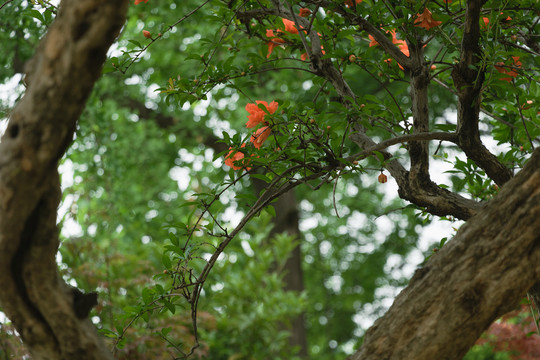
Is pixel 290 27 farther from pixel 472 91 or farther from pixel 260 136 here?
pixel 472 91

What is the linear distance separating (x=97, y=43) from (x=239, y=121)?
21.4 ft

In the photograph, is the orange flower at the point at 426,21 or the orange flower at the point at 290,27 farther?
the orange flower at the point at 290,27

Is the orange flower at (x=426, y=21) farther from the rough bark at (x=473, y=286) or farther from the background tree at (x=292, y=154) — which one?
the rough bark at (x=473, y=286)

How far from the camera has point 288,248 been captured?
4969 millimetres

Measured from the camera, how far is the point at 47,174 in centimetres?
104

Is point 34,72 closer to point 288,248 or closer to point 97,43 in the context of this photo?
point 97,43

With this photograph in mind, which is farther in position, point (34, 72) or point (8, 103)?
point (8, 103)

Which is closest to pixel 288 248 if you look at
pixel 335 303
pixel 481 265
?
pixel 481 265

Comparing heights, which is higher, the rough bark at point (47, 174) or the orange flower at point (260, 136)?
the orange flower at point (260, 136)

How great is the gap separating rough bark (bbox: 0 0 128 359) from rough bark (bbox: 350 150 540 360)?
70cm

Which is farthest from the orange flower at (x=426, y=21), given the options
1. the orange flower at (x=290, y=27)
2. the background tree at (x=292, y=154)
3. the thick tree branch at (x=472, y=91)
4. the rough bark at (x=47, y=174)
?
the rough bark at (x=47, y=174)

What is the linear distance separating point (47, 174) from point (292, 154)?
2.64 ft

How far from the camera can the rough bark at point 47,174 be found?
3.19 feet

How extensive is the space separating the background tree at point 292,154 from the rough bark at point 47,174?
52 centimetres
